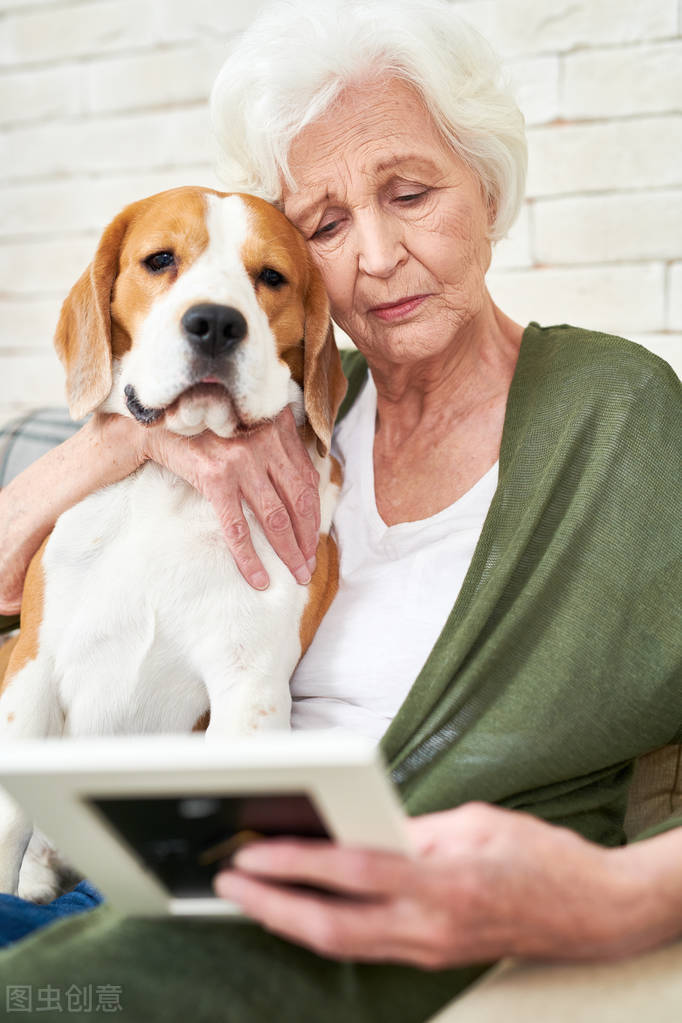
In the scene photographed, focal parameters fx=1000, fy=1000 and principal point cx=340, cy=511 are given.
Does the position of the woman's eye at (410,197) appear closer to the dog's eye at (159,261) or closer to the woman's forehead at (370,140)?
the woman's forehead at (370,140)

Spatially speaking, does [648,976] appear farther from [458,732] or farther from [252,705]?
[252,705]

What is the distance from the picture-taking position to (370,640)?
4.06 feet

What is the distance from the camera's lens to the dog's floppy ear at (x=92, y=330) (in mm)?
1264

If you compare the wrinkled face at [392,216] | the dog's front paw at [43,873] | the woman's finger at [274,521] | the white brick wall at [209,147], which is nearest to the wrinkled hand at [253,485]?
the woman's finger at [274,521]

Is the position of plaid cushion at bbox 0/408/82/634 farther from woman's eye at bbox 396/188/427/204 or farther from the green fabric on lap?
the green fabric on lap

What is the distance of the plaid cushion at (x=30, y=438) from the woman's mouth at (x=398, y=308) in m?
0.70

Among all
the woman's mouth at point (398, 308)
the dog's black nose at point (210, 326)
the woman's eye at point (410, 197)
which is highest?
the woman's eye at point (410, 197)

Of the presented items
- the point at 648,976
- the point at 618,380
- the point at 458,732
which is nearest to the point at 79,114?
the point at 618,380

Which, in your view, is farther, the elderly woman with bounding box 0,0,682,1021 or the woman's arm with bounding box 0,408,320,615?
the woman's arm with bounding box 0,408,320,615

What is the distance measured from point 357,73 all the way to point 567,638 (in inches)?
30.4

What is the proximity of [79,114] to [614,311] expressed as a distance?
1.27m

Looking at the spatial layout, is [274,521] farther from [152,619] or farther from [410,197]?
[410,197]

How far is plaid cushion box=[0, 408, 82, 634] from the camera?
1810 millimetres

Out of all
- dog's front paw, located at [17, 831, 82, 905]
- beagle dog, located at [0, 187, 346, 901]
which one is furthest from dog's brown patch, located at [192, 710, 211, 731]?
dog's front paw, located at [17, 831, 82, 905]
